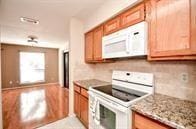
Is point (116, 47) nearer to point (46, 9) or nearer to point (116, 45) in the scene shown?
point (116, 45)

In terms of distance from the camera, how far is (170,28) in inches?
48.7

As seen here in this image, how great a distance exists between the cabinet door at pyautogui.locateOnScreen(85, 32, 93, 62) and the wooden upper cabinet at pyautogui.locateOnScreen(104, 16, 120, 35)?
2.11ft

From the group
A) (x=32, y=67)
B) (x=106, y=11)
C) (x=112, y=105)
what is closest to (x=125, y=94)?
(x=112, y=105)

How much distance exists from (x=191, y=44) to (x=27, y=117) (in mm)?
3453

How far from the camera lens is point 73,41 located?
3.04m

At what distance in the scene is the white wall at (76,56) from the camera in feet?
9.91

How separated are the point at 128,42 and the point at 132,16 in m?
0.35

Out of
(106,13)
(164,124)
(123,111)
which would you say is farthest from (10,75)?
(164,124)

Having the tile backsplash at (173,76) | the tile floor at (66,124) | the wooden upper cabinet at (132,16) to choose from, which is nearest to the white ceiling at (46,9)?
the wooden upper cabinet at (132,16)

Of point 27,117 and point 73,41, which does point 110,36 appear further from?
point 27,117

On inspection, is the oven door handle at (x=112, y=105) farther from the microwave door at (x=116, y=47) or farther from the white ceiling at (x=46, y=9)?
the white ceiling at (x=46, y=9)

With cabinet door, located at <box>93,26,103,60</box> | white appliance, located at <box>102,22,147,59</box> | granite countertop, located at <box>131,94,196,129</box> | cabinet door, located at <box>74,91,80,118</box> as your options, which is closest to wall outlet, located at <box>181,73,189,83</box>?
granite countertop, located at <box>131,94,196,129</box>

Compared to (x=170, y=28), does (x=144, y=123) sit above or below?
below

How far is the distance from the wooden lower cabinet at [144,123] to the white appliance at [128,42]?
0.71 m
